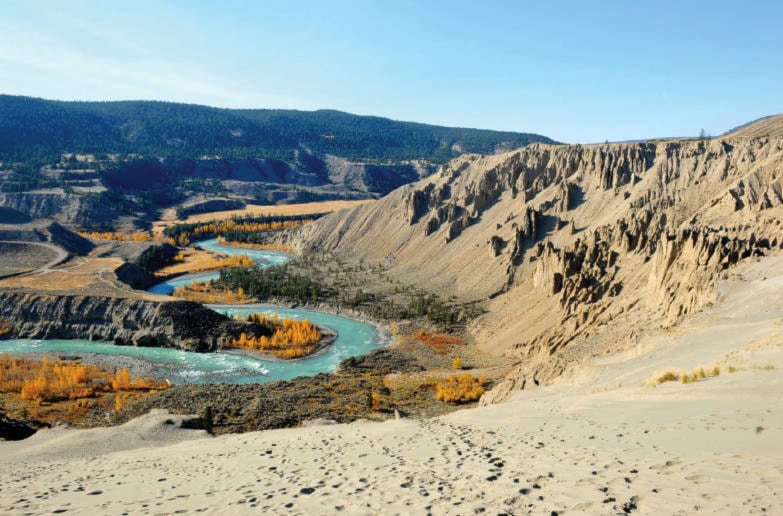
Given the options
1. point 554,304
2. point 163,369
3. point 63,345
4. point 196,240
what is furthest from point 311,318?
point 196,240

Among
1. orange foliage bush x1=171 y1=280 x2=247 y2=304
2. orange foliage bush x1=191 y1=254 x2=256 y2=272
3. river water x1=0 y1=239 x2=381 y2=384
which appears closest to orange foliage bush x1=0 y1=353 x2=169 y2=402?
river water x1=0 y1=239 x2=381 y2=384

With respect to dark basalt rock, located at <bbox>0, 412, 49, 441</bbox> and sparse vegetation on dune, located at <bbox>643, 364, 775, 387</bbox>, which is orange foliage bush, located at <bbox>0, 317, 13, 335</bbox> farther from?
sparse vegetation on dune, located at <bbox>643, 364, 775, 387</bbox>

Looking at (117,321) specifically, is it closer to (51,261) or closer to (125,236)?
(51,261)

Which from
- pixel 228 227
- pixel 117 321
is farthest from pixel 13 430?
pixel 228 227

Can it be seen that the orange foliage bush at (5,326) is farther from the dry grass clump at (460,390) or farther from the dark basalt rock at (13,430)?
the dry grass clump at (460,390)

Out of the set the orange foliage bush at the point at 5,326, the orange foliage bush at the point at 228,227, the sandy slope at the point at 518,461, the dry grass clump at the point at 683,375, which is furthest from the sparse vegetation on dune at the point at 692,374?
the orange foliage bush at the point at 228,227
